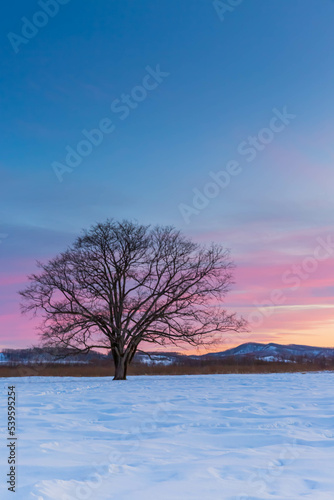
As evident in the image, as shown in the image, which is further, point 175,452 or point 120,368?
point 120,368

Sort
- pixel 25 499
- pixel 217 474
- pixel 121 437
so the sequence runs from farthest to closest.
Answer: pixel 121 437 < pixel 217 474 < pixel 25 499

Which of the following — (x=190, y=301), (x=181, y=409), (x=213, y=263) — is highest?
(x=213, y=263)

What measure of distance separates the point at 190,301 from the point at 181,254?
2490 millimetres

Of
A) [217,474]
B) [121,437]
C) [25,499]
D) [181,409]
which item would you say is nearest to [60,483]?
[25,499]

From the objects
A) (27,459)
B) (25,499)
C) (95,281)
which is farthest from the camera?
(95,281)

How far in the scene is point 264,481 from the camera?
4.45 meters

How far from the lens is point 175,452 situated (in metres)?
5.67

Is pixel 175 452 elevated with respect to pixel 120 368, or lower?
lower

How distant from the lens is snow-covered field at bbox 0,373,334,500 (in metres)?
4.16

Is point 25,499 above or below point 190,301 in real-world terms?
below

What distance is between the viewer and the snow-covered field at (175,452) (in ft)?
13.6

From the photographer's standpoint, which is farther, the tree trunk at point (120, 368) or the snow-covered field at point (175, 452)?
the tree trunk at point (120, 368)

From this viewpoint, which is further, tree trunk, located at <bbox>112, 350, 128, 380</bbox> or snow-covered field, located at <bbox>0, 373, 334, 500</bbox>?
tree trunk, located at <bbox>112, 350, 128, 380</bbox>

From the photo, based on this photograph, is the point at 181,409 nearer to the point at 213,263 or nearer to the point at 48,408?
the point at 48,408
